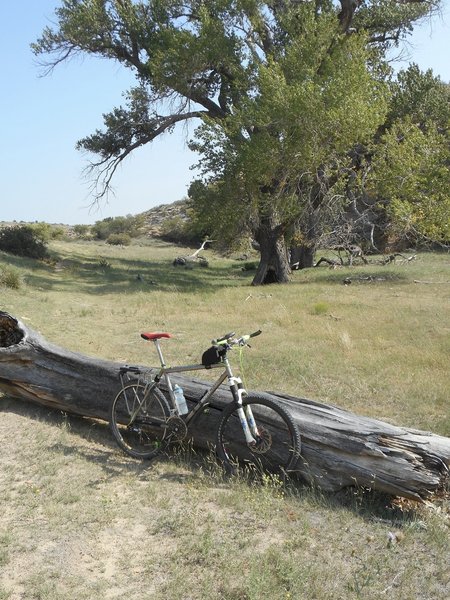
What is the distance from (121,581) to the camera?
4145 millimetres

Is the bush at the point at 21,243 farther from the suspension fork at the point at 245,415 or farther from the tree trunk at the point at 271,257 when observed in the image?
the suspension fork at the point at 245,415

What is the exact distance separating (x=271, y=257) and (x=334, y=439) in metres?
20.6

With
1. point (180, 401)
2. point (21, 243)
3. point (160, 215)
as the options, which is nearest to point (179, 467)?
point (180, 401)

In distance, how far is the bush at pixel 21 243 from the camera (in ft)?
94.5

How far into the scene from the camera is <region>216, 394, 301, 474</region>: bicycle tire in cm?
552

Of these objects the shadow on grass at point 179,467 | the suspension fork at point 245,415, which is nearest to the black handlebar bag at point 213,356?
the suspension fork at point 245,415

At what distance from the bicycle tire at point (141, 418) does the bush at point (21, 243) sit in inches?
942

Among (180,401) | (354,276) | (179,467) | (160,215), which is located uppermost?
(160,215)

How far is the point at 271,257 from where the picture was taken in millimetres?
25703

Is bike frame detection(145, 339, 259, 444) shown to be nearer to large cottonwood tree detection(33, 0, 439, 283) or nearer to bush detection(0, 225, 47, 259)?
large cottonwood tree detection(33, 0, 439, 283)

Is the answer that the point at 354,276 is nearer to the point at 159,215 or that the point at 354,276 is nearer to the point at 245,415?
the point at 245,415

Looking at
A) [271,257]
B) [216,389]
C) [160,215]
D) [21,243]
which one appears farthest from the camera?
[160,215]

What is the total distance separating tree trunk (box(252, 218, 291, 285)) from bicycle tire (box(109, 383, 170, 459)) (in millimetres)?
18881

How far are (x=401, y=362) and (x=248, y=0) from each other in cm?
1829
